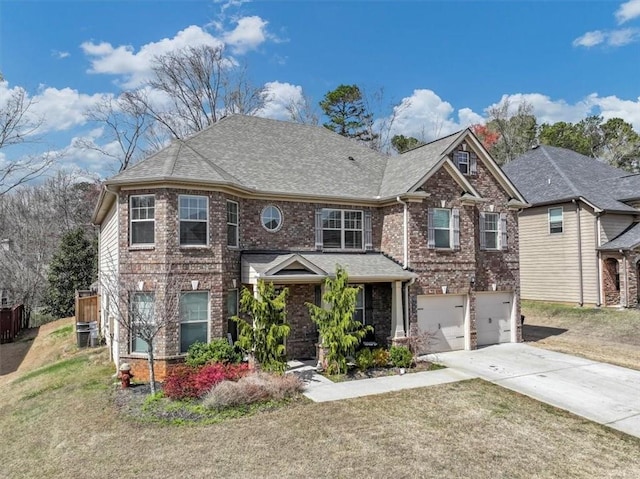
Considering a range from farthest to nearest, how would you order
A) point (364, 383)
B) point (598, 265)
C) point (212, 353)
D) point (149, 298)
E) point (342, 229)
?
point (598, 265), point (342, 229), point (149, 298), point (212, 353), point (364, 383)

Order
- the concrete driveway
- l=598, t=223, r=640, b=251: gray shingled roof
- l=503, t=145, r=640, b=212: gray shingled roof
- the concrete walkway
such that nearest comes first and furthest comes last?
the concrete driveway → the concrete walkway → l=598, t=223, r=640, b=251: gray shingled roof → l=503, t=145, r=640, b=212: gray shingled roof

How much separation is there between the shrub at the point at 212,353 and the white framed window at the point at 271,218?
407cm

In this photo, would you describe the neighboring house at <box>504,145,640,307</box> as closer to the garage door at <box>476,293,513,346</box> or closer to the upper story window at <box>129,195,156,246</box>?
the garage door at <box>476,293,513,346</box>

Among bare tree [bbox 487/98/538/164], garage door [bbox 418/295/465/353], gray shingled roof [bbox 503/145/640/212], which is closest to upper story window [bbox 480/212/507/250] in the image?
garage door [bbox 418/295/465/353]

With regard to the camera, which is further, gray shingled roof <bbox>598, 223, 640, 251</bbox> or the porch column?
gray shingled roof <bbox>598, 223, 640, 251</bbox>

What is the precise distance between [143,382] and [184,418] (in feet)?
11.3

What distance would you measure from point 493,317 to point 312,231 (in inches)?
316

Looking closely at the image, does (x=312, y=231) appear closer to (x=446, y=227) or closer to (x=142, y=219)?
(x=446, y=227)

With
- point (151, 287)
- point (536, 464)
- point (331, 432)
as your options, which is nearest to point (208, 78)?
point (151, 287)

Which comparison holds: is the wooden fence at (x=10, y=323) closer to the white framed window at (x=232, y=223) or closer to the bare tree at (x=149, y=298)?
the bare tree at (x=149, y=298)

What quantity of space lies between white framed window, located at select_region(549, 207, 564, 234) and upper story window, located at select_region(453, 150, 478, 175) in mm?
9392

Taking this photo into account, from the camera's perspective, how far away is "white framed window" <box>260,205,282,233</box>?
1446cm

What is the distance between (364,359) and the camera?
12.8 metres

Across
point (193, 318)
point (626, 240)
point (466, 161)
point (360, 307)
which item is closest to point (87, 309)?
point (193, 318)
